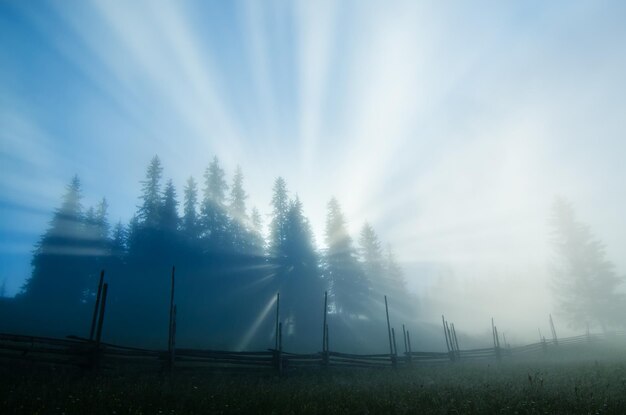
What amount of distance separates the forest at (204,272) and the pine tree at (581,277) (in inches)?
Result: 860

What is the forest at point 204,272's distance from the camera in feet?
98.7

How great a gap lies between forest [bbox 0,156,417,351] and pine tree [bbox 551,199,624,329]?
21.9 m

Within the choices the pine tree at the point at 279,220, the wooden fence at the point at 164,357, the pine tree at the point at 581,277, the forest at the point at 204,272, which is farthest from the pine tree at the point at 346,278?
the pine tree at the point at 581,277

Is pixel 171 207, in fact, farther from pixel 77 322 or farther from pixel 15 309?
pixel 15 309

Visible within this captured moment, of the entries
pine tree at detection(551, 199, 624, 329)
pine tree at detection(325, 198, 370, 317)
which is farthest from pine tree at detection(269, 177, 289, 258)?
pine tree at detection(551, 199, 624, 329)

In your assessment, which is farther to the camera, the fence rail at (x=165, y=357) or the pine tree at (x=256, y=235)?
the pine tree at (x=256, y=235)

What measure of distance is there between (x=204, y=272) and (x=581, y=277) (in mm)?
40539

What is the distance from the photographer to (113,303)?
31281 millimetres

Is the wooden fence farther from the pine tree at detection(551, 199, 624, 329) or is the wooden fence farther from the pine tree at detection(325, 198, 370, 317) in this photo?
the pine tree at detection(551, 199, 624, 329)

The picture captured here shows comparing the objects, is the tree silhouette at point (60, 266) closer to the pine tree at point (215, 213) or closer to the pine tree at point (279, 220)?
the pine tree at point (215, 213)

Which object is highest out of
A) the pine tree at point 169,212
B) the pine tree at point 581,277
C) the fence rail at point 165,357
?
the pine tree at point 169,212

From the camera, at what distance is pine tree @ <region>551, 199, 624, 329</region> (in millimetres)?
35250

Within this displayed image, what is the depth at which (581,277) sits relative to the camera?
119 feet

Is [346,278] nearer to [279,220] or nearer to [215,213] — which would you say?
[279,220]
